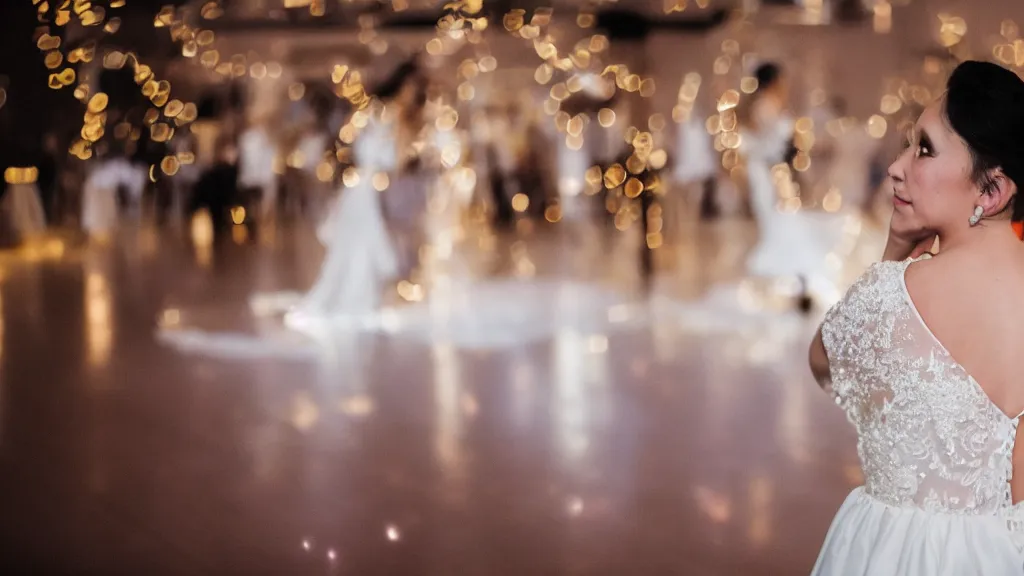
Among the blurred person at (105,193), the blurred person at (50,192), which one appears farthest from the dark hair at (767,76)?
the blurred person at (105,193)

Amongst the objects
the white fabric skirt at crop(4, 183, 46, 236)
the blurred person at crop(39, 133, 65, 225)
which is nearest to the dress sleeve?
the blurred person at crop(39, 133, 65, 225)

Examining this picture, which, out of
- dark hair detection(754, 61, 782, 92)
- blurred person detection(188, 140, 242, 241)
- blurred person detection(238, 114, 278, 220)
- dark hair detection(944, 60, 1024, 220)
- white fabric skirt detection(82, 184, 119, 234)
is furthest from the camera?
blurred person detection(238, 114, 278, 220)

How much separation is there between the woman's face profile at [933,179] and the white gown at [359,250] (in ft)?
19.0

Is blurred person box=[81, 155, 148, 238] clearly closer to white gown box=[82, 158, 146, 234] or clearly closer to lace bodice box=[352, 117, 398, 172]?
A: white gown box=[82, 158, 146, 234]

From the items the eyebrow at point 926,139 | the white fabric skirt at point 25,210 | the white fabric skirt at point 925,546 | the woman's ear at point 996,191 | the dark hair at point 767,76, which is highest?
the eyebrow at point 926,139

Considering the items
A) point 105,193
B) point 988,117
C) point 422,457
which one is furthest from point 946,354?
point 105,193

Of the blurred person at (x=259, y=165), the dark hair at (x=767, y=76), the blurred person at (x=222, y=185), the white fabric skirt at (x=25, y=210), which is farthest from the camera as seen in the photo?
the blurred person at (x=259, y=165)

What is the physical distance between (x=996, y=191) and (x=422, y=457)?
8.77 ft

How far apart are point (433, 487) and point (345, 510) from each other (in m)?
0.32

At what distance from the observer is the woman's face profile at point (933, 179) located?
1.46m

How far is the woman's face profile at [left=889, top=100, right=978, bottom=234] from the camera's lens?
146 cm

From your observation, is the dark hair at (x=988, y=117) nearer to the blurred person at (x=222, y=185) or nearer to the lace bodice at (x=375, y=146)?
the lace bodice at (x=375, y=146)

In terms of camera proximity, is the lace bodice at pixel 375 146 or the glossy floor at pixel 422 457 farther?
the lace bodice at pixel 375 146

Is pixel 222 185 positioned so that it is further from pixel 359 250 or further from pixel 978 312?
pixel 978 312
